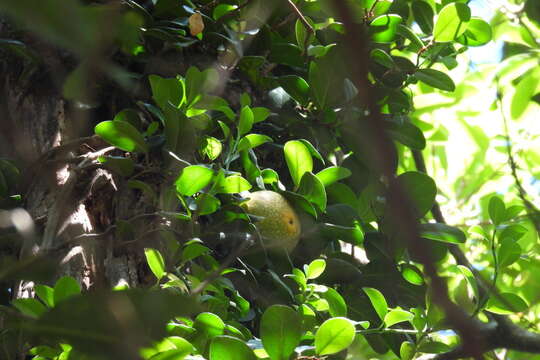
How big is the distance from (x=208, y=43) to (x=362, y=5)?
270 mm

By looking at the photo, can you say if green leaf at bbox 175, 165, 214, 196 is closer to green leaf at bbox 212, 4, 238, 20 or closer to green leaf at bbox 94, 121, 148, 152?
green leaf at bbox 94, 121, 148, 152

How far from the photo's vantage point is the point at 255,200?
0.91 m

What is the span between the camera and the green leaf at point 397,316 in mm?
852

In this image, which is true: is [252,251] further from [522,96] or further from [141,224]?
[522,96]

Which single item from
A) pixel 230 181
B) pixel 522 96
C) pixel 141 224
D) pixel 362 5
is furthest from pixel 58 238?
pixel 522 96

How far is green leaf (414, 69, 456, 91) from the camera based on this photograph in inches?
43.1

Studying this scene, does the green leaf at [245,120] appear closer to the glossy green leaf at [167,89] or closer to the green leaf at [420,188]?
the glossy green leaf at [167,89]

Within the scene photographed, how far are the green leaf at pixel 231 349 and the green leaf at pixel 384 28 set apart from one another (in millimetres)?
618

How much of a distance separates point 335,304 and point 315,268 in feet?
0.19

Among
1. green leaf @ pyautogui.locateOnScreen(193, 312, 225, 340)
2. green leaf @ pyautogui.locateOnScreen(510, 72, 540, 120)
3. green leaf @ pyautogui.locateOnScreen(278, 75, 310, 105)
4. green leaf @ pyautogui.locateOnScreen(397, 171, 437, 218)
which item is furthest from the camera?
green leaf @ pyautogui.locateOnScreen(510, 72, 540, 120)

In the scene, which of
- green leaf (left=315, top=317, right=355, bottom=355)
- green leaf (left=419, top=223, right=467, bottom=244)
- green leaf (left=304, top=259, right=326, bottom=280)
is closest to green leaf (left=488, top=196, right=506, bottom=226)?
green leaf (left=419, top=223, right=467, bottom=244)

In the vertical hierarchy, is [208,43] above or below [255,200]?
above

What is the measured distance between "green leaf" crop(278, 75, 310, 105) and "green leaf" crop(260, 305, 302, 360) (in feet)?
1.64

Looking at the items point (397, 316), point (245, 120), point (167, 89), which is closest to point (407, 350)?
point (397, 316)
